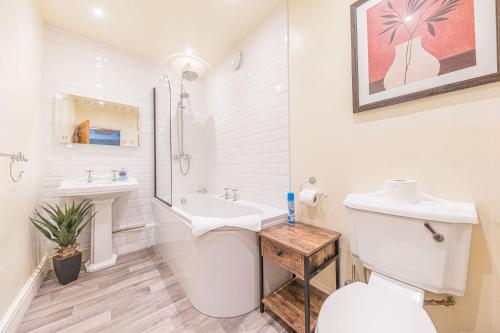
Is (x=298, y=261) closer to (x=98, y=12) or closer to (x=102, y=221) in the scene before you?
(x=102, y=221)

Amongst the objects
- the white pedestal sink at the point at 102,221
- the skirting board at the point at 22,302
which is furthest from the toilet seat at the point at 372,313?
the white pedestal sink at the point at 102,221

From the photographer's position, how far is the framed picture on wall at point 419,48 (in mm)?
854

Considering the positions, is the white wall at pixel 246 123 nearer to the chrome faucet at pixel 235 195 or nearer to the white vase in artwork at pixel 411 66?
the chrome faucet at pixel 235 195

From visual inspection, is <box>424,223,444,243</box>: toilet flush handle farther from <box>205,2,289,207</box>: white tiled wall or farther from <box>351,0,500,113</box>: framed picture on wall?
<box>205,2,289,207</box>: white tiled wall

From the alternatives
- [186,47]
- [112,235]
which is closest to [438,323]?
[112,235]

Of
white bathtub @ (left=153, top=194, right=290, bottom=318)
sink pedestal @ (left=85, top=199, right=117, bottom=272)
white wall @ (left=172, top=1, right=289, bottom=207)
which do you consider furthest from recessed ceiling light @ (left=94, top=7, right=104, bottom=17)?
white bathtub @ (left=153, top=194, right=290, bottom=318)

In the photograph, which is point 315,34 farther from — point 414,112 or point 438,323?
point 438,323

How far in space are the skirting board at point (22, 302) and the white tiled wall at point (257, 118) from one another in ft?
5.99

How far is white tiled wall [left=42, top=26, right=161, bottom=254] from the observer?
1.97 m

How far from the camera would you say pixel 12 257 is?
1.25 meters

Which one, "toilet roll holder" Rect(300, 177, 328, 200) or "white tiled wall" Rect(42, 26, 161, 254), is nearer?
"toilet roll holder" Rect(300, 177, 328, 200)

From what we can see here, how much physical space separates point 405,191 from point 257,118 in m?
1.44

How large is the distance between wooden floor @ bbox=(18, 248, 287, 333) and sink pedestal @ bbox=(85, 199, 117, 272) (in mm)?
127

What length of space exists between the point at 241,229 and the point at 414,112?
1.26 m
